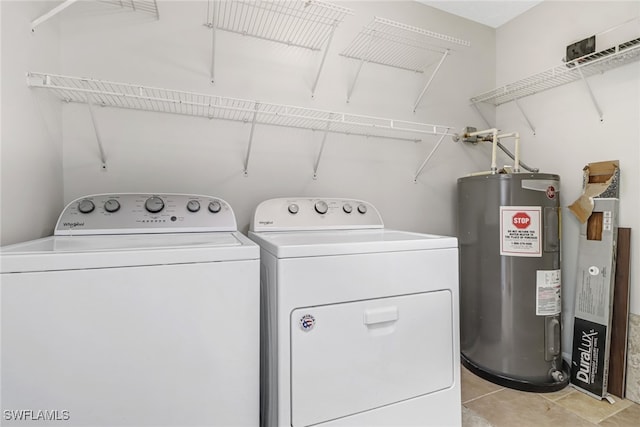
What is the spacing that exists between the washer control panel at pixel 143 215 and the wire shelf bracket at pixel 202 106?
286 millimetres

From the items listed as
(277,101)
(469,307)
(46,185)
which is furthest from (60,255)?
(469,307)

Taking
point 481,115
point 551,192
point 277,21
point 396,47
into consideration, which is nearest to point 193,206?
point 277,21

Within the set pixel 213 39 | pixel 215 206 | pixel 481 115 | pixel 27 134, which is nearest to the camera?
pixel 27 134

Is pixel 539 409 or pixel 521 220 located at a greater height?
pixel 521 220

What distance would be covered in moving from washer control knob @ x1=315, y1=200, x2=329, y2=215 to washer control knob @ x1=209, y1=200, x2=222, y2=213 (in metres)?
0.49

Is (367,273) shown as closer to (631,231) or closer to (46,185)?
(46,185)

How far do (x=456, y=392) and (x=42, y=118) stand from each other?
6.26 ft

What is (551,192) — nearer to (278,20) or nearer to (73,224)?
(278,20)

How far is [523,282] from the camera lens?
1721 mm

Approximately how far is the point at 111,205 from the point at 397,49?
5.80 feet

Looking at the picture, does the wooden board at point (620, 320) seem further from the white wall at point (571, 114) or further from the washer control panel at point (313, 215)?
the washer control panel at point (313, 215)

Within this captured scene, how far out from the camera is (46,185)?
1.22 meters

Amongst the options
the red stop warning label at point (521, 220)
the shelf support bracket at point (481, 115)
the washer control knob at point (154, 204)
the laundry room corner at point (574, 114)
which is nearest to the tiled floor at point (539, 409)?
the laundry room corner at point (574, 114)

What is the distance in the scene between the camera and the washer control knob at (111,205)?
4.16 feet
